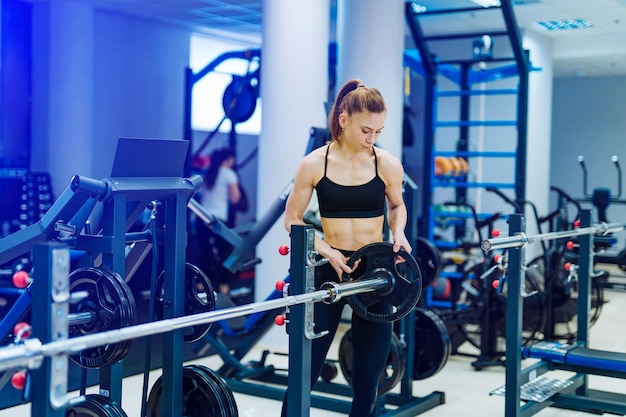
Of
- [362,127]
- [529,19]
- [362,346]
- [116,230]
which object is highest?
[529,19]

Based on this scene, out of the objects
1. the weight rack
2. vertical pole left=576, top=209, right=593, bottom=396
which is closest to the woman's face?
the weight rack

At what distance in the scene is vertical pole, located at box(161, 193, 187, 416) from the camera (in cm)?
314

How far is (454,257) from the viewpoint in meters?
7.18

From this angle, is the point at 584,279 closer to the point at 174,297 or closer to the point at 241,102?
the point at 174,297

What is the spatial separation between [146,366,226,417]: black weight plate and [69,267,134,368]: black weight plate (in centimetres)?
46

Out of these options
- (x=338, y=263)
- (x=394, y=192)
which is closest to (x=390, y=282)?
(x=338, y=263)

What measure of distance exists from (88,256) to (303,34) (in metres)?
3.30

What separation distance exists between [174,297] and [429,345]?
216 cm

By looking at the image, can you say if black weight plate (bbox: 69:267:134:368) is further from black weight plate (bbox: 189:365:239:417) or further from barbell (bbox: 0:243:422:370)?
black weight plate (bbox: 189:365:239:417)

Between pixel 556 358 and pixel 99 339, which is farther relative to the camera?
pixel 556 358

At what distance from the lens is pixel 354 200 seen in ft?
11.1

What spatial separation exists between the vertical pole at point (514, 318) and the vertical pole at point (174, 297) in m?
1.56

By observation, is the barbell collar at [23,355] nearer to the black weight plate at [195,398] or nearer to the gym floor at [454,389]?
the black weight plate at [195,398]

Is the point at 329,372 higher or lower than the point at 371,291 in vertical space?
lower
